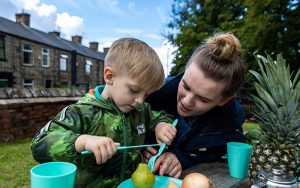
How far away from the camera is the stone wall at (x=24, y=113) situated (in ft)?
22.3

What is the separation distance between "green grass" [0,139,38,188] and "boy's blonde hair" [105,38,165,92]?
3.67 meters

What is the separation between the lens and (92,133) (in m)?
1.56

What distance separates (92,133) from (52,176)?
64 centimetres

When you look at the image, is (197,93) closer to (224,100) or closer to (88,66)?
(224,100)

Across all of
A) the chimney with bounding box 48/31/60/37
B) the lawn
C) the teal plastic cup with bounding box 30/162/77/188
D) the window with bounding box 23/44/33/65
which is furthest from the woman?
the chimney with bounding box 48/31/60/37

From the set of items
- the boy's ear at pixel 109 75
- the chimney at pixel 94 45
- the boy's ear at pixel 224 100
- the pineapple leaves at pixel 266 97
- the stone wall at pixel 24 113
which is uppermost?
the chimney at pixel 94 45

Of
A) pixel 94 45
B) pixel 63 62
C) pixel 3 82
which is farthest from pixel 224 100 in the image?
pixel 94 45

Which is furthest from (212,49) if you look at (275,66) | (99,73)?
(99,73)

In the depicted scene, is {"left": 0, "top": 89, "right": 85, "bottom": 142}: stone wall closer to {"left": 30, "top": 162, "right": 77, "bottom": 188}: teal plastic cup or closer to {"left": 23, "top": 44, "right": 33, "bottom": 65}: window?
{"left": 30, "top": 162, "right": 77, "bottom": 188}: teal plastic cup

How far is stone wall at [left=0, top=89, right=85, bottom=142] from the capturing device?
268 inches

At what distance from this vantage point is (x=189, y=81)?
1977 millimetres

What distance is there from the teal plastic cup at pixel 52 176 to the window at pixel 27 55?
26.3 metres

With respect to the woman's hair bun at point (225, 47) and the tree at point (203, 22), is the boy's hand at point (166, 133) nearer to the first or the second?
the woman's hair bun at point (225, 47)

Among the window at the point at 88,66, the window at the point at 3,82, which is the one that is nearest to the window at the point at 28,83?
the window at the point at 3,82
